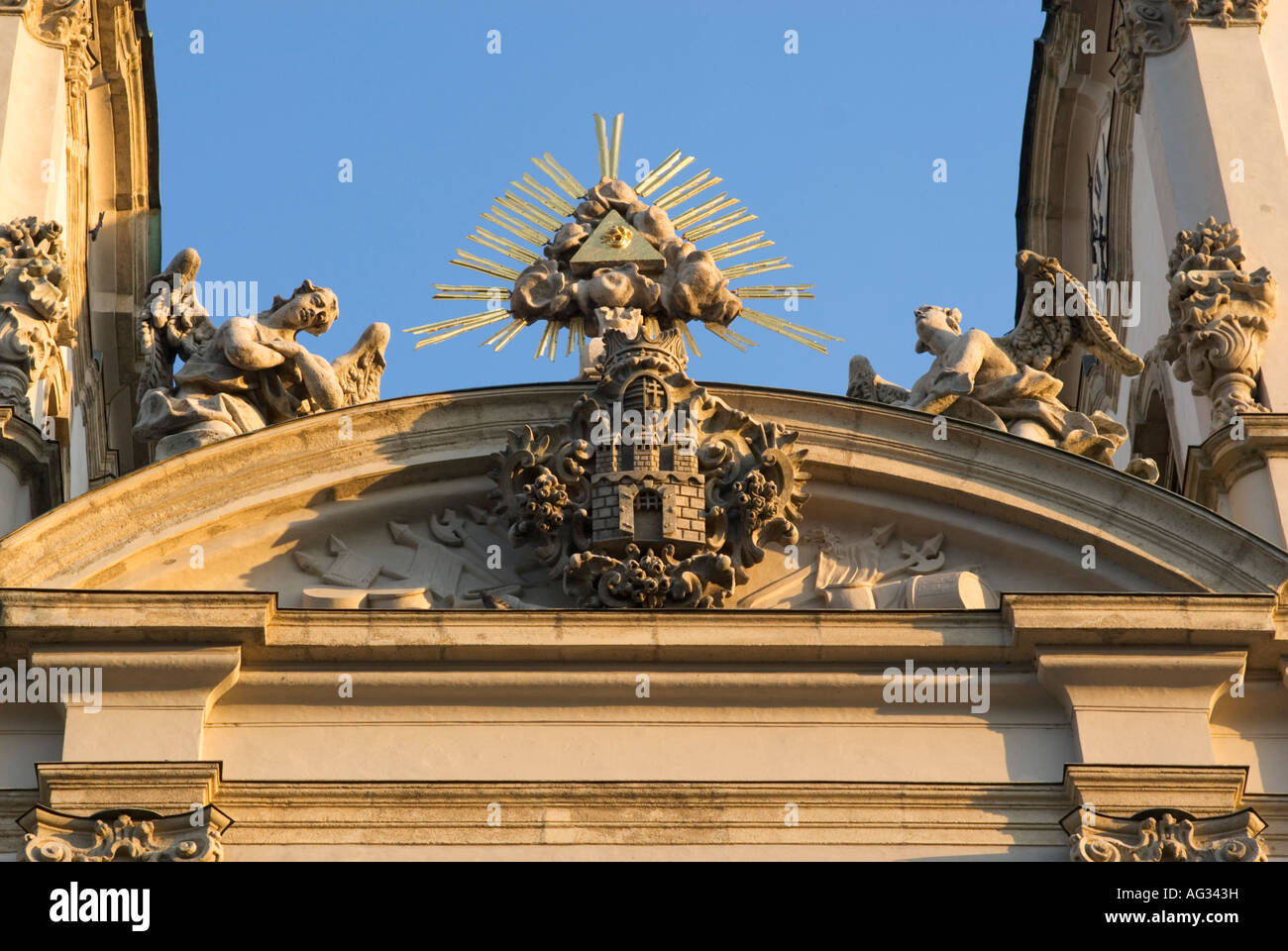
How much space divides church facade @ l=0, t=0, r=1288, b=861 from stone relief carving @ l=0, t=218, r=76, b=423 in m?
0.03

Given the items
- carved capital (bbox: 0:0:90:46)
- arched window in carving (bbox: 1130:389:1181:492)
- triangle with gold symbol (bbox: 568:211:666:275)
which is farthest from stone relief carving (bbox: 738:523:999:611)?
carved capital (bbox: 0:0:90:46)

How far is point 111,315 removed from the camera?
22.0 meters

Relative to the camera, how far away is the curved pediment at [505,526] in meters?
15.2

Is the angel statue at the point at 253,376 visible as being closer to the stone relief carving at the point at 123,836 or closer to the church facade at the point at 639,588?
the church facade at the point at 639,588

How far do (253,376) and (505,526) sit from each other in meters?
2.01

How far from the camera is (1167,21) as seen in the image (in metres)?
19.7

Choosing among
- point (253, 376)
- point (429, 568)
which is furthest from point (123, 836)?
point (253, 376)

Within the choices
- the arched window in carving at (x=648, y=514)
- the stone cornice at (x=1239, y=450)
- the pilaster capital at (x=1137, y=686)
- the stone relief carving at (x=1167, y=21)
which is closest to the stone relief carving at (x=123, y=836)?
the arched window in carving at (x=648, y=514)

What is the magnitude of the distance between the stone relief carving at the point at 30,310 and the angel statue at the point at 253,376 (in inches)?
25.7

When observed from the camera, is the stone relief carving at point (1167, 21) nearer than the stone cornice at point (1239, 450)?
No

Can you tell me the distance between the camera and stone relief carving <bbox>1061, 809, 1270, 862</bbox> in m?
13.8
